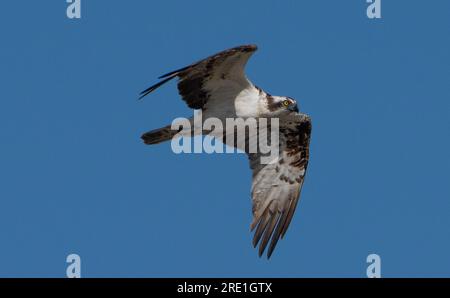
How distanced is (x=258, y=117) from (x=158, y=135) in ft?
5.84

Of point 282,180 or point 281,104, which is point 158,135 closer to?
point 281,104

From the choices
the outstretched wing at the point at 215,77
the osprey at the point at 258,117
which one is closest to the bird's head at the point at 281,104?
the osprey at the point at 258,117

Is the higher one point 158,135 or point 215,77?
point 215,77

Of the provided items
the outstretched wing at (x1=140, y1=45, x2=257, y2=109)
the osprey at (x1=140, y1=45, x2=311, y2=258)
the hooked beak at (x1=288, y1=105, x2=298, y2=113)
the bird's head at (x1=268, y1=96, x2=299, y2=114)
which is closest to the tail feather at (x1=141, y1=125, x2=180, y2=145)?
the osprey at (x1=140, y1=45, x2=311, y2=258)

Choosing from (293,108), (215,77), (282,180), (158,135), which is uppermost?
(215,77)

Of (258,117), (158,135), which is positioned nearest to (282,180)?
(258,117)

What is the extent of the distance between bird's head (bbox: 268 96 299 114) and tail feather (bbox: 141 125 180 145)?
5.69ft

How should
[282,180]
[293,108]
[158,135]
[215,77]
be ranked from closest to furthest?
[215,77] → [158,135] → [293,108] → [282,180]

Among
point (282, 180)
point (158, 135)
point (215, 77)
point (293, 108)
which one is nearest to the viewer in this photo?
point (215, 77)

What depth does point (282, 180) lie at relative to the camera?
20469 mm

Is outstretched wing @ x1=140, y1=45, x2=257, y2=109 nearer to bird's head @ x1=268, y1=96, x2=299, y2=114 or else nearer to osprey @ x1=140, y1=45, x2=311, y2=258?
osprey @ x1=140, y1=45, x2=311, y2=258

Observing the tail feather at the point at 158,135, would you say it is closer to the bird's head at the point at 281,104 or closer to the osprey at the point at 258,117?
the osprey at the point at 258,117
